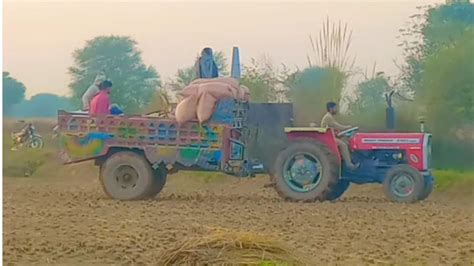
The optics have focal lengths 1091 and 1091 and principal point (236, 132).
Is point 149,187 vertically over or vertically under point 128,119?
under

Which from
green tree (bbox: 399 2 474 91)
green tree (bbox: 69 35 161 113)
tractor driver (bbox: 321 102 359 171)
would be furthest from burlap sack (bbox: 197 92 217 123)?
green tree (bbox: 399 2 474 91)

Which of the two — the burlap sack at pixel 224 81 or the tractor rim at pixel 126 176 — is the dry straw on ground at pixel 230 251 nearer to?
the tractor rim at pixel 126 176

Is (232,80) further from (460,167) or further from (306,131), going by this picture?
(460,167)

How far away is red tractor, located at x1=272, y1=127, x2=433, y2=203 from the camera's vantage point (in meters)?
6.69

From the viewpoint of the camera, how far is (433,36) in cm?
664

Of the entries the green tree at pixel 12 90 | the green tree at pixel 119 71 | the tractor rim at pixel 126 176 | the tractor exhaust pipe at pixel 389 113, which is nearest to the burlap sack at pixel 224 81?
the green tree at pixel 119 71

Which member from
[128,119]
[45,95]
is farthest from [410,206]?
[45,95]

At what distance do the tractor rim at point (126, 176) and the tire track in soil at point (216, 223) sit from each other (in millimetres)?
139

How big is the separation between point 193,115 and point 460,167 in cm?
165

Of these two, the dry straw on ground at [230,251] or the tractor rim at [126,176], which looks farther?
the tractor rim at [126,176]

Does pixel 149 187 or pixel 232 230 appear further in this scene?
pixel 149 187

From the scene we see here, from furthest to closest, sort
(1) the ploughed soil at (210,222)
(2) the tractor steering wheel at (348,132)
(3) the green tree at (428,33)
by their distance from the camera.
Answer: (2) the tractor steering wheel at (348,132)
(3) the green tree at (428,33)
(1) the ploughed soil at (210,222)

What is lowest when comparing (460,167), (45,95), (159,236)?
(159,236)

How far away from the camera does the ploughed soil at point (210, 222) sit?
20.9 feet
